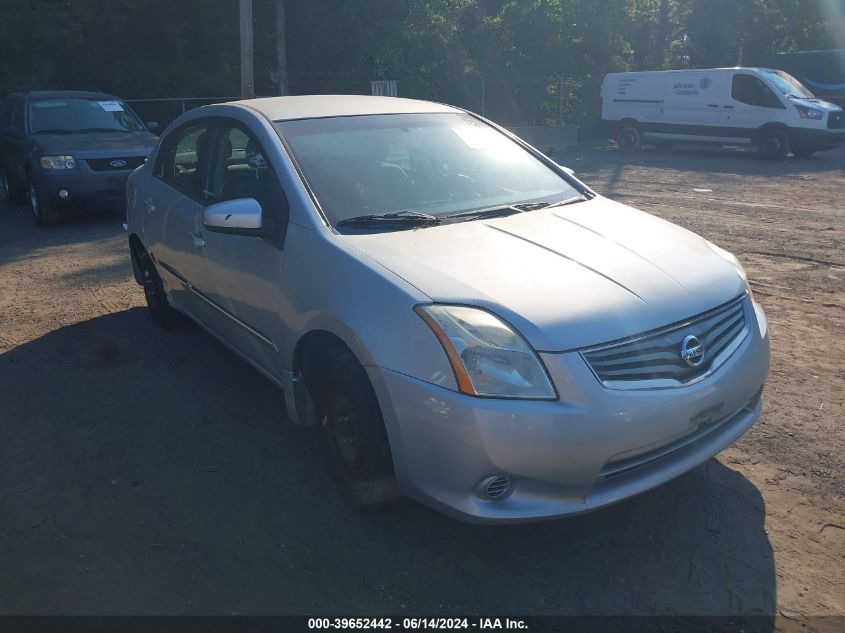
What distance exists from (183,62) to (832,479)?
22.7 m

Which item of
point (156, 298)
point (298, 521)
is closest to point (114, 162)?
point (156, 298)

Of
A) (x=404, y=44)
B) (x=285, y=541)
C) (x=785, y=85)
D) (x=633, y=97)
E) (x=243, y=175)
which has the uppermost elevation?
(x=404, y=44)

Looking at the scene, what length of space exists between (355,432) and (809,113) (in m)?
17.4

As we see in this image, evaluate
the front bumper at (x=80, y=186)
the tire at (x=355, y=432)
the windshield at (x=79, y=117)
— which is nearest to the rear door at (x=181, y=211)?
the tire at (x=355, y=432)

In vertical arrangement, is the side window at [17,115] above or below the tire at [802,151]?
above

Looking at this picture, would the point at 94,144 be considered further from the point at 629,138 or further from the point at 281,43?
the point at 629,138

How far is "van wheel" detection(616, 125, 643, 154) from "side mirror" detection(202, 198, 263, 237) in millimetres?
18376

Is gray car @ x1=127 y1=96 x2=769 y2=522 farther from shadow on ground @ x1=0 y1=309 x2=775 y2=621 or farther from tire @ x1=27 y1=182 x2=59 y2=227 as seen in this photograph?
tire @ x1=27 y1=182 x2=59 y2=227

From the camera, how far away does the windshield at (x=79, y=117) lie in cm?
1103

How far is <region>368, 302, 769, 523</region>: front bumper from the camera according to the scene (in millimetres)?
2824

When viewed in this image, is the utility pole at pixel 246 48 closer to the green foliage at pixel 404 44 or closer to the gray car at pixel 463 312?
the green foliage at pixel 404 44

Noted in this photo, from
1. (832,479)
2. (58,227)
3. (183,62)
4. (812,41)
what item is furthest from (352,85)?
(832,479)

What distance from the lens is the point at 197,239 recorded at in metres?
4.67

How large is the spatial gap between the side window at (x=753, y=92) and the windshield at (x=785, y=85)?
21cm
